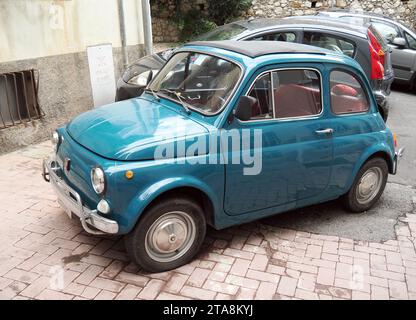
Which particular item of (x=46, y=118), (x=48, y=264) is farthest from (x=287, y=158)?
(x=46, y=118)

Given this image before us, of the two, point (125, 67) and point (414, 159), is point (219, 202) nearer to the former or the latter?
point (414, 159)

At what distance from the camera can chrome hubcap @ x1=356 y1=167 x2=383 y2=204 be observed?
4906mm

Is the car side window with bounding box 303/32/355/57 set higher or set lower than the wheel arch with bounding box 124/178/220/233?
higher

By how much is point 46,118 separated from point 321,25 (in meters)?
4.77

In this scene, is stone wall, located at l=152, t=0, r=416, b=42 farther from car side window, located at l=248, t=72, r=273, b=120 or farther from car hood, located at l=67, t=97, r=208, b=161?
car side window, located at l=248, t=72, r=273, b=120

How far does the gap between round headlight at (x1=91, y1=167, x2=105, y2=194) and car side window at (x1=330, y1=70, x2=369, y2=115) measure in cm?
237

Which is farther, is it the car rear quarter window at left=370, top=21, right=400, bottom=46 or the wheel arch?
the car rear quarter window at left=370, top=21, right=400, bottom=46

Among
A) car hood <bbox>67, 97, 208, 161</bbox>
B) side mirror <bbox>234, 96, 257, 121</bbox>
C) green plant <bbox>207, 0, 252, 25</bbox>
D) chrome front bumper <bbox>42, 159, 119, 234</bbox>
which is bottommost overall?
chrome front bumper <bbox>42, 159, 119, 234</bbox>

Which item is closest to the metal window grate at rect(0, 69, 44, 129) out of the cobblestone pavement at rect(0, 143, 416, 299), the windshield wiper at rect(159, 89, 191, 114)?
the cobblestone pavement at rect(0, 143, 416, 299)

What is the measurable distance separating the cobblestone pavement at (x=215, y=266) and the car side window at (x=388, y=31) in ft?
23.9

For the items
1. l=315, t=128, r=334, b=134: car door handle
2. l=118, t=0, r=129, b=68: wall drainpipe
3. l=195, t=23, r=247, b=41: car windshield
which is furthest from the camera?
l=118, t=0, r=129, b=68: wall drainpipe

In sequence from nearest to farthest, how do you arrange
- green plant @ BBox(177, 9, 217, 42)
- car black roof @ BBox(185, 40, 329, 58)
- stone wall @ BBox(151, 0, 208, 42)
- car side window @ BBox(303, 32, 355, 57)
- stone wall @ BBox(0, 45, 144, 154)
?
car black roof @ BBox(185, 40, 329, 58) → stone wall @ BBox(0, 45, 144, 154) → car side window @ BBox(303, 32, 355, 57) → green plant @ BBox(177, 9, 217, 42) → stone wall @ BBox(151, 0, 208, 42)

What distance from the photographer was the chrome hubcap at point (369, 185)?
4906 millimetres

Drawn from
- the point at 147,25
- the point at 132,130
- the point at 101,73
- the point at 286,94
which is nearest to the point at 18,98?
the point at 101,73
